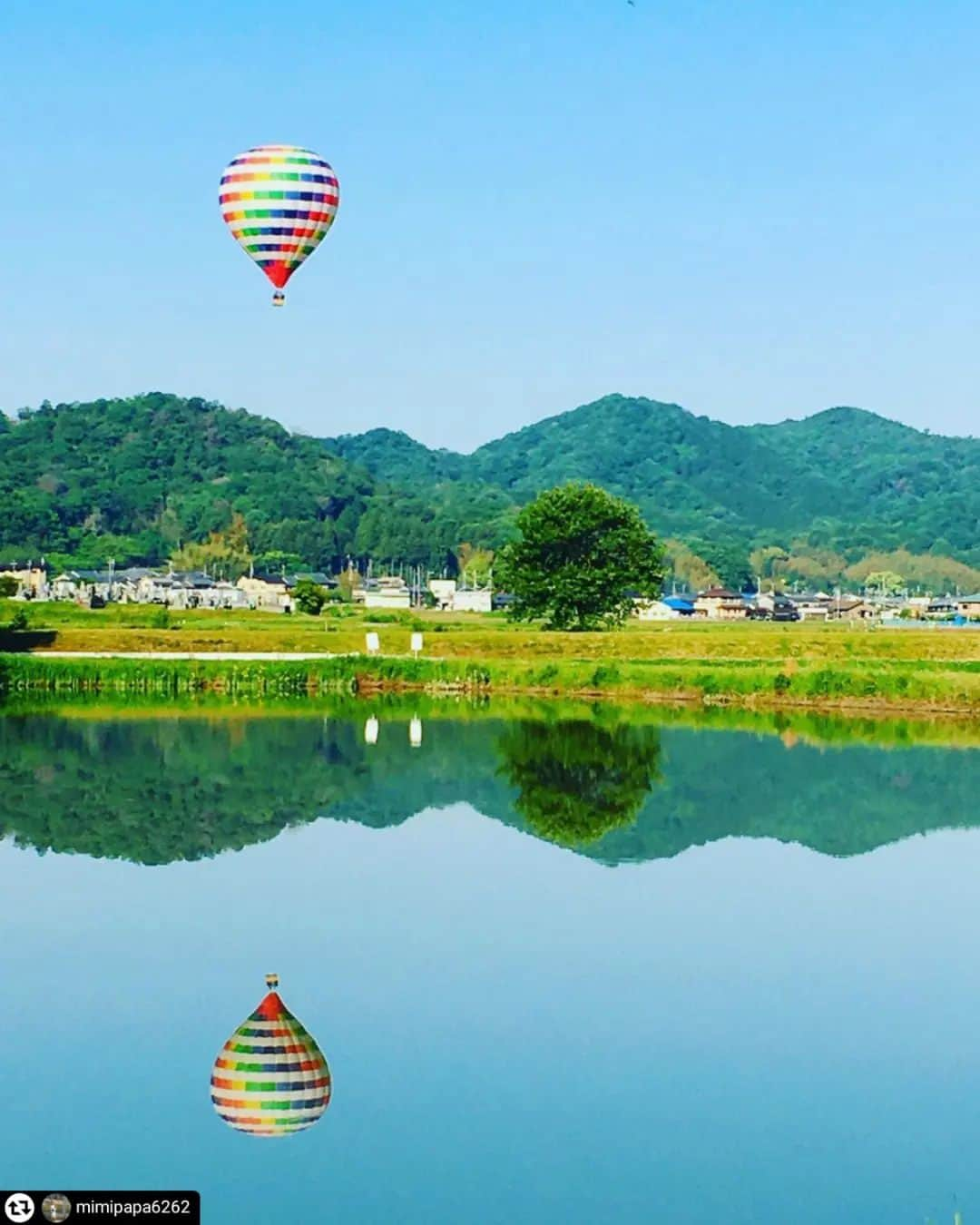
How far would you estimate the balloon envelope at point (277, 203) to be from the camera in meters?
27.4

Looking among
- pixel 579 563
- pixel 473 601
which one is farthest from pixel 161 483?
pixel 579 563

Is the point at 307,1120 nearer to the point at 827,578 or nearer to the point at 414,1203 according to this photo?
the point at 414,1203

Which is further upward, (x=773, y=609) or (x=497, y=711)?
(x=773, y=609)

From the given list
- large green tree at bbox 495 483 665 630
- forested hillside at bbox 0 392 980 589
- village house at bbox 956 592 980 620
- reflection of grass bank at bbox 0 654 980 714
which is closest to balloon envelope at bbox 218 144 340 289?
reflection of grass bank at bbox 0 654 980 714

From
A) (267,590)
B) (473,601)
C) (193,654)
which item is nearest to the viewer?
(193,654)

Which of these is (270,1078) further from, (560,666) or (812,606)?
(812,606)

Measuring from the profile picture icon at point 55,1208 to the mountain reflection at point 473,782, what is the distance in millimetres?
11007

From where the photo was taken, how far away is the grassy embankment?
3672 cm

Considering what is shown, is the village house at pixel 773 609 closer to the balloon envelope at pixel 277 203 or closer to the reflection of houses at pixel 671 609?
the reflection of houses at pixel 671 609

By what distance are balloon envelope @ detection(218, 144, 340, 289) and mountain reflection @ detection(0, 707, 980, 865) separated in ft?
22.2

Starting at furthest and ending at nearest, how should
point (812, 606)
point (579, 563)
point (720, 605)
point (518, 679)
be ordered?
point (812, 606)
point (720, 605)
point (579, 563)
point (518, 679)

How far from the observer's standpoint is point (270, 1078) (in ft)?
37.0

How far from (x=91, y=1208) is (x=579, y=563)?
44.3 m

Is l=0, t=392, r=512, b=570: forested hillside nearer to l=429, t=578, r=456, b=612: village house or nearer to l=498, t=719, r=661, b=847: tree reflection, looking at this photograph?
l=429, t=578, r=456, b=612: village house
